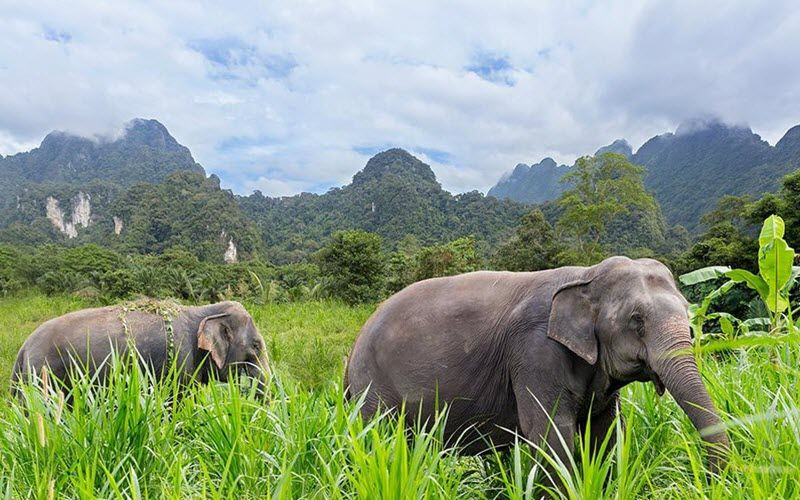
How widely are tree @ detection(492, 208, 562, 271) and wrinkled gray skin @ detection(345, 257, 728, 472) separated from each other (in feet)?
78.4

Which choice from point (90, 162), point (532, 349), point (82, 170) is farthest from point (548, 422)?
point (90, 162)

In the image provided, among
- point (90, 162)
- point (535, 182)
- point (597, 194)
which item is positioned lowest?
point (597, 194)

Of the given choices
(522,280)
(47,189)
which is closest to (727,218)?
(522,280)

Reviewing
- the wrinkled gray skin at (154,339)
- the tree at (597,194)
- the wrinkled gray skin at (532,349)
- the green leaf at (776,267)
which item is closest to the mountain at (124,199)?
the tree at (597,194)

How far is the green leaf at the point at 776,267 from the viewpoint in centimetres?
305

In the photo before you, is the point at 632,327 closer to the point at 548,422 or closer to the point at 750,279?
the point at 548,422

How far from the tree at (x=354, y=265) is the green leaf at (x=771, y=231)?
56.0 ft

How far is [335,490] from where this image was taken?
1.55 metres

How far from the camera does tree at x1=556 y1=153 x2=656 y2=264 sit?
85.7ft

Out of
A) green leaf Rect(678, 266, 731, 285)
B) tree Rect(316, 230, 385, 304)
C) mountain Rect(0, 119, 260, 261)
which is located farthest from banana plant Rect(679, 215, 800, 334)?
mountain Rect(0, 119, 260, 261)

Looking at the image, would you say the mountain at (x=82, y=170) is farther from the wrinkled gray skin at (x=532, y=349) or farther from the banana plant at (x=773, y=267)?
the banana plant at (x=773, y=267)

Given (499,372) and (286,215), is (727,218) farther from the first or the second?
(286,215)

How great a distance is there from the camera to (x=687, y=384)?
81.3 inches

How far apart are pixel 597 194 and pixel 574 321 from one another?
26307mm
